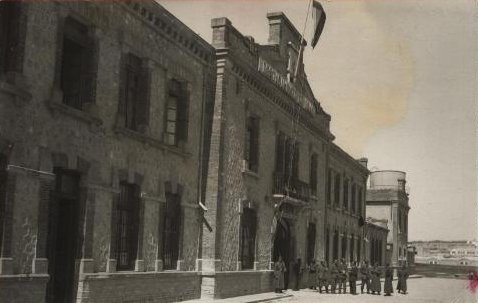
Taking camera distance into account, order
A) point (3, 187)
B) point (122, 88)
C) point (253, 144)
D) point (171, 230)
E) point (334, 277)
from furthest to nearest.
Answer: point (334, 277) < point (253, 144) < point (171, 230) < point (122, 88) < point (3, 187)

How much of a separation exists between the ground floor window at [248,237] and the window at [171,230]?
14.5 feet

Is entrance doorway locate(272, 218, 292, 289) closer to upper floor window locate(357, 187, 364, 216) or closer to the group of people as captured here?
the group of people

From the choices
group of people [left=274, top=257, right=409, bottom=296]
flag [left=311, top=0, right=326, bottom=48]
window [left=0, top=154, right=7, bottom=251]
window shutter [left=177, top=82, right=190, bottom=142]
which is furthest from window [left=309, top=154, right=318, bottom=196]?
window [left=0, top=154, right=7, bottom=251]

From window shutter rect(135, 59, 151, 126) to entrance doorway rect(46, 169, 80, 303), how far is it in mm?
3012

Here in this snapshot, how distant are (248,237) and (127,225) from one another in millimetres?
7858

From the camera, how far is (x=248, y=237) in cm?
2286

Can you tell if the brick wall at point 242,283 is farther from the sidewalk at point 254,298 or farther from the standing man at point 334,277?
the standing man at point 334,277

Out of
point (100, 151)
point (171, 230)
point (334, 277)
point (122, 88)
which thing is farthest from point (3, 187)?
point (334, 277)

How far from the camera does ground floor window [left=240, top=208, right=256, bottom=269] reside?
22359 mm

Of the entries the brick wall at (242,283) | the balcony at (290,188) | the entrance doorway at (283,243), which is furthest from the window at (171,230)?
the entrance doorway at (283,243)

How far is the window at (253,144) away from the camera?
2311 centimetres

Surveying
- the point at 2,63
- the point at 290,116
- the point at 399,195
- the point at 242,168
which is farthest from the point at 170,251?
the point at 399,195

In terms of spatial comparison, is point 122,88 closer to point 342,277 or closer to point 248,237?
point 248,237

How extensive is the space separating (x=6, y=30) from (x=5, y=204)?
123 inches
